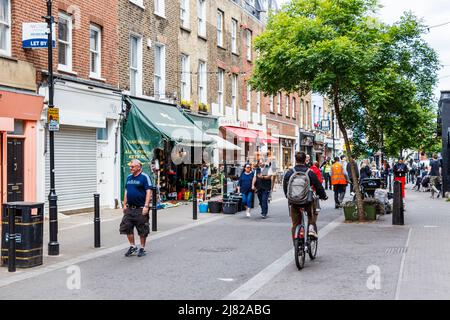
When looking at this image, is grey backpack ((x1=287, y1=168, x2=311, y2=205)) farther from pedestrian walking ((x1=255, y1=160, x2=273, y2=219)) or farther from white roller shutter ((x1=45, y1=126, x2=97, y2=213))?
white roller shutter ((x1=45, y1=126, x2=97, y2=213))

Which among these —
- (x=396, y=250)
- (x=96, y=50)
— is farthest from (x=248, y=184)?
(x=396, y=250)

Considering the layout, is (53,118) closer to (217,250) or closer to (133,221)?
(133,221)

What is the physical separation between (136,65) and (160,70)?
1858 millimetres

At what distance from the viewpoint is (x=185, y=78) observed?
25703 millimetres

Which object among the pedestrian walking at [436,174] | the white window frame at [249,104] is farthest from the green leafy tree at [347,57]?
the white window frame at [249,104]

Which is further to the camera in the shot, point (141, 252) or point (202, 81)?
point (202, 81)

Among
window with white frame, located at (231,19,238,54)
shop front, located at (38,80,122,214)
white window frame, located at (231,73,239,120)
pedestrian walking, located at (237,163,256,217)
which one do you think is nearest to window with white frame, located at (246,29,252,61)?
window with white frame, located at (231,19,238,54)

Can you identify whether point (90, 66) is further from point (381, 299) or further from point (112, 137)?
point (381, 299)

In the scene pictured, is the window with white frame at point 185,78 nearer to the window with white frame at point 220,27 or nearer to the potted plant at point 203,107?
the potted plant at point 203,107

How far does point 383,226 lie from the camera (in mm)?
14664

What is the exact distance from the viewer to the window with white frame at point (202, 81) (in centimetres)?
2727

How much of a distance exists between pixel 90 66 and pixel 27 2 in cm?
346

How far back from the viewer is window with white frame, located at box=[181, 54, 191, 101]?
25.6 m
